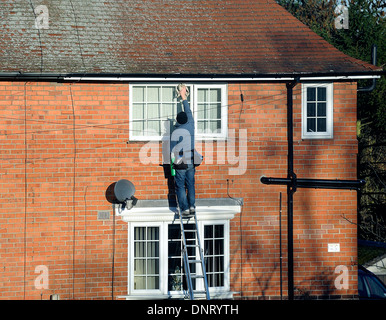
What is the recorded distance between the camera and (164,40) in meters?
13.1

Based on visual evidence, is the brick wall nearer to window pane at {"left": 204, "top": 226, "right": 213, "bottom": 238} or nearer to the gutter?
the gutter

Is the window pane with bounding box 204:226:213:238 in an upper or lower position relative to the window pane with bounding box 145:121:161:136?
lower

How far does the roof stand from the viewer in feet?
40.0

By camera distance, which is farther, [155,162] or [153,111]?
[153,111]

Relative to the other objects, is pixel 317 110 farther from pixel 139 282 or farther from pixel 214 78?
pixel 139 282

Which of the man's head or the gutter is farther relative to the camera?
the gutter

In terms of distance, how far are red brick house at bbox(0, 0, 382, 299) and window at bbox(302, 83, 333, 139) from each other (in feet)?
0.10

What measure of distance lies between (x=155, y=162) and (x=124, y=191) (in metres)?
1.08

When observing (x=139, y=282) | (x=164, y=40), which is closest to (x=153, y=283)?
(x=139, y=282)

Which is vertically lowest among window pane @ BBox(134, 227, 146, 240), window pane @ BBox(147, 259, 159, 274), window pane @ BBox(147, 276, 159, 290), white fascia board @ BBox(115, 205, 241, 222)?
window pane @ BBox(147, 276, 159, 290)

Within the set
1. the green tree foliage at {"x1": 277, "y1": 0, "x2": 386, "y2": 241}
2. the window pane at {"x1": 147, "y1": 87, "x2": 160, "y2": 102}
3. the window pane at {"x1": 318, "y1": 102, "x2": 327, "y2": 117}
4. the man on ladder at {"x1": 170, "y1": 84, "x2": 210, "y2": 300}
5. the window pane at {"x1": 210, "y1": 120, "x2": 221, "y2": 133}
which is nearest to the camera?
the man on ladder at {"x1": 170, "y1": 84, "x2": 210, "y2": 300}

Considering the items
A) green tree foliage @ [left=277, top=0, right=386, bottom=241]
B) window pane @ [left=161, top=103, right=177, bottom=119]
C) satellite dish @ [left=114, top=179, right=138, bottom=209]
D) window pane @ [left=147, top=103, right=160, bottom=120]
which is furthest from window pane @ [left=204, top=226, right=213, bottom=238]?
green tree foliage @ [left=277, top=0, right=386, bottom=241]

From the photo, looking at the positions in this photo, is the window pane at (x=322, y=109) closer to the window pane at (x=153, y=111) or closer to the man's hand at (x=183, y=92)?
the man's hand at (x=183, y=92)

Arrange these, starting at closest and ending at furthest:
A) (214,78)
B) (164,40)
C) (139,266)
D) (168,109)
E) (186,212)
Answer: (186,212) → (214,78) → (139,266) → (168,109) → (164,40)
